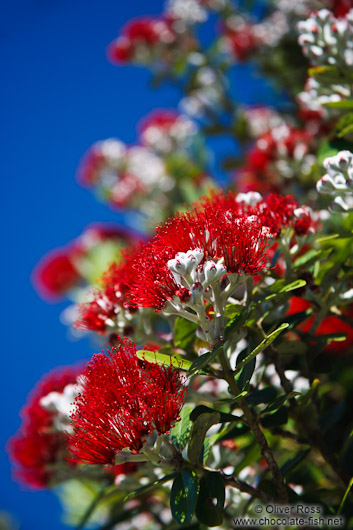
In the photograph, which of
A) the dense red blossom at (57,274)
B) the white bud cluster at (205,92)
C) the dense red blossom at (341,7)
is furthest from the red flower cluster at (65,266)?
the dense red blossom at (341,7)

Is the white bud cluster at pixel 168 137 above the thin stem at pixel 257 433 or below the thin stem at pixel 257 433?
above

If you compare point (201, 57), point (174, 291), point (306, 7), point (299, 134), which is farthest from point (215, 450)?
point (201, 57)

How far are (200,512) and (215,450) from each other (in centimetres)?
27

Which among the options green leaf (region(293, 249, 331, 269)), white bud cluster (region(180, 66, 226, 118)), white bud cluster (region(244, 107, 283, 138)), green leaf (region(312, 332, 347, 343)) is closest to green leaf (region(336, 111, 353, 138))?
green leaf (region(293, 249, 331, 269))

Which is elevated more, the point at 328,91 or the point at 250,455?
the point at 328,91

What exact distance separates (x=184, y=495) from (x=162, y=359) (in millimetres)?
205

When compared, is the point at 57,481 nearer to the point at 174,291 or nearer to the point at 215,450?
the point at 215,450

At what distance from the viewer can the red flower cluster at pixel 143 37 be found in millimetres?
2736

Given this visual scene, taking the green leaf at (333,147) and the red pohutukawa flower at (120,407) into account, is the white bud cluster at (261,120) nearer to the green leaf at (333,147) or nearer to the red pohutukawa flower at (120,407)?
the green leaf at (333,147)

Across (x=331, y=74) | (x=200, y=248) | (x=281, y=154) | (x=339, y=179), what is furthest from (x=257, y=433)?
(x=281, y=154)

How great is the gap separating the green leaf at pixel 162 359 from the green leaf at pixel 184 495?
0.17 metres

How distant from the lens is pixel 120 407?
754 mm

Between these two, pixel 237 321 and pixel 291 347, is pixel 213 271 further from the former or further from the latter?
pixel 291 347

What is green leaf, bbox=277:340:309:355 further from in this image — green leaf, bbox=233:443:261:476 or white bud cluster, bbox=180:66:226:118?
white bud cluster, bbox=180:66:226:118
